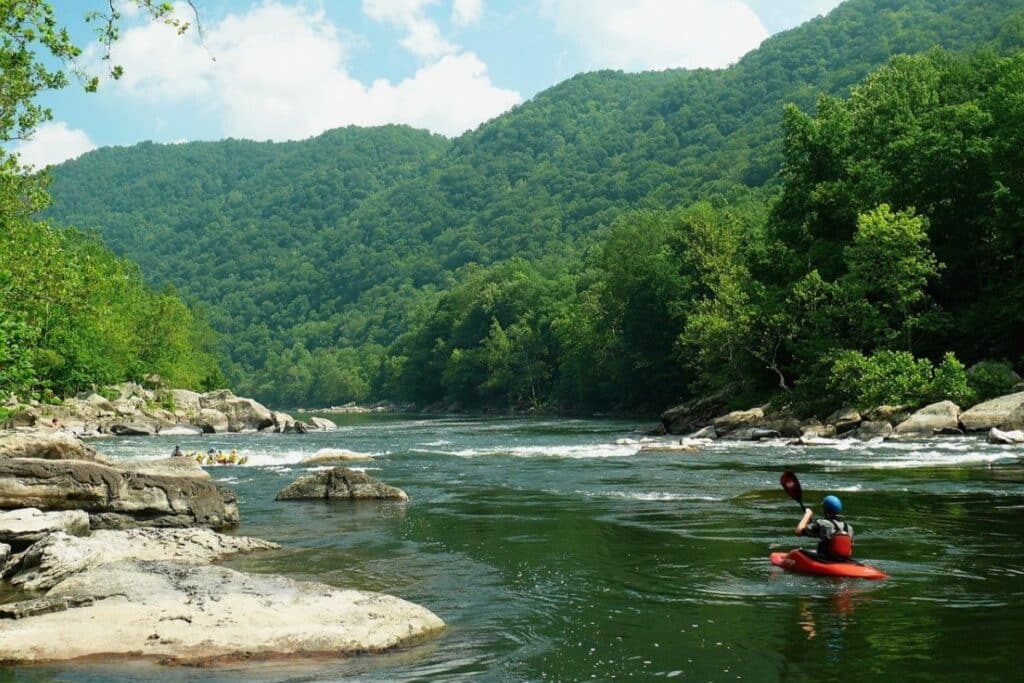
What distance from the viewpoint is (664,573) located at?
13.2 m

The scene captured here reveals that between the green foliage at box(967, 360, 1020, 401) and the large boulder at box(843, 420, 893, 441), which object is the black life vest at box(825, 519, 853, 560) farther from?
the green foliage at box(967, 360, 1020, 401)

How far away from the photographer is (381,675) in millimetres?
8672

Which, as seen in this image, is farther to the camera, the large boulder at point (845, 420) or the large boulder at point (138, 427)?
the large boulder at point (138, 427)

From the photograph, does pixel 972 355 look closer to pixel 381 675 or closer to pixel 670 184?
pixel 381 675

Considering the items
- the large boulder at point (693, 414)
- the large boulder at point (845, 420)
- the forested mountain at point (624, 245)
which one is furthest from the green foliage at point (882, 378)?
the large boulder at point (693, 414)

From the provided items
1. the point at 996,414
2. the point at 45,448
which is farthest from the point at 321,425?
the point at 45,448

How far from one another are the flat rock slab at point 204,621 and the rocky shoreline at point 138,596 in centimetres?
1

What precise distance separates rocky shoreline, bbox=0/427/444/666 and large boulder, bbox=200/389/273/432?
167 feet

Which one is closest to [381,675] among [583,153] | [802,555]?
[802,555]

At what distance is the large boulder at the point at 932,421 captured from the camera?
36.4m

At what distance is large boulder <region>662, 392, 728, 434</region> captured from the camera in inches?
2079

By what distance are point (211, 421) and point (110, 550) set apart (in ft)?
174

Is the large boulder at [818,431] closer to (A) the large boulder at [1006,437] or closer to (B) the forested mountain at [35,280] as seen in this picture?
(A) the large boulder at [1006,437]

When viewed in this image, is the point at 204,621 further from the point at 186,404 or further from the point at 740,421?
the point at 186,404
